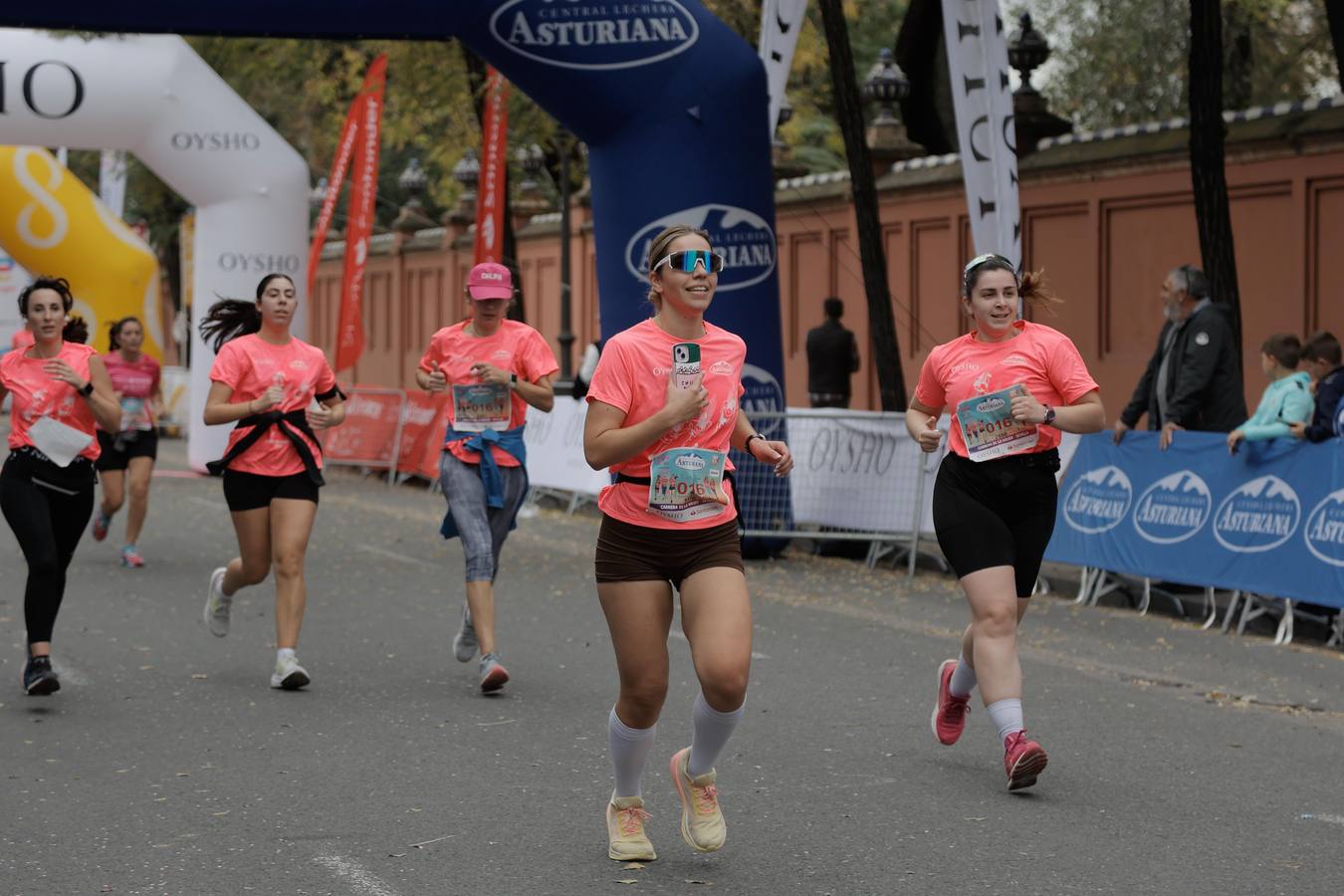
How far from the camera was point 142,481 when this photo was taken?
1488 centimetres

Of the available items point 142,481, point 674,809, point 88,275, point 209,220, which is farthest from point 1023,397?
point 88,275

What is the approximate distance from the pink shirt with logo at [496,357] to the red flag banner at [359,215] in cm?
1414

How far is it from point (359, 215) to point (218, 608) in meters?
15.8

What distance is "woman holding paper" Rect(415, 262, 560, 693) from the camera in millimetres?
9555

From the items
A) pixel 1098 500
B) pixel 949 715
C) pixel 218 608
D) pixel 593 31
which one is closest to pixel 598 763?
pixel 949 715

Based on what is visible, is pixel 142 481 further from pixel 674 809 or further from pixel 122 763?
pixel 674 809

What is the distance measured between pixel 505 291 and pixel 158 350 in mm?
18761

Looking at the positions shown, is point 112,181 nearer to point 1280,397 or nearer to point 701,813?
point 1280,397

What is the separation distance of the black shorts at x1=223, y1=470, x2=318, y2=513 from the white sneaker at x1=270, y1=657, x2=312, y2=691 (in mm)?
724

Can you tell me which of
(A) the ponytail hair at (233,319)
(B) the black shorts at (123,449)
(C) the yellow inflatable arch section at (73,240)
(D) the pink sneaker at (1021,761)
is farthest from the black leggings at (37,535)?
(C) the yellow inflatable arch section at (73,240)

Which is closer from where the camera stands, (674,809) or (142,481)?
(674,809)

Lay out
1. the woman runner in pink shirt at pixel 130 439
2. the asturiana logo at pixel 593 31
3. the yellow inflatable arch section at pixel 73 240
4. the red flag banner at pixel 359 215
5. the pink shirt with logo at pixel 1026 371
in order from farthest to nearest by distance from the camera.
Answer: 1. the yellow inflatable arch section at pixel 73 240
2. the red flag banner at pixel 359 215
3. the woman runner in pink shirt at pixel 130 439
4. the asturiana logo at pixel 593 31
5. the pink shirt with logo at pixel 1026 371

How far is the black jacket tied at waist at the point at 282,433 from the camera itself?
30.8 feet

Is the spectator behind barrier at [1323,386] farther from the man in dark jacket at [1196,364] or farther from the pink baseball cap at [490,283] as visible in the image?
the pink baseball cap at [490,283]
